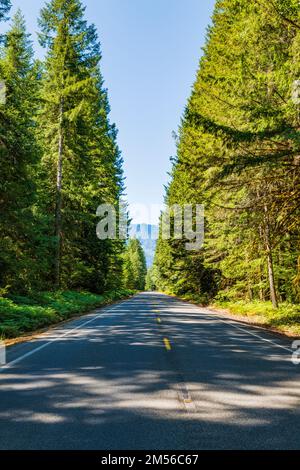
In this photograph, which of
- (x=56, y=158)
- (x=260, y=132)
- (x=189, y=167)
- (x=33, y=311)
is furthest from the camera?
(x=56, y=158)

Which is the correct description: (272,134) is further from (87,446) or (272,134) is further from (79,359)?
(87,446)

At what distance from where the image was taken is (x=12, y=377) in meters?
6.87

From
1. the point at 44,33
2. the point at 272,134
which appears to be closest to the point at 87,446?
the point at 272,134

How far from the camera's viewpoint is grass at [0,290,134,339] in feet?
44.8

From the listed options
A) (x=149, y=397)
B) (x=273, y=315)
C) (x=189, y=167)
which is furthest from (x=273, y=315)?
(x=149, y=397)

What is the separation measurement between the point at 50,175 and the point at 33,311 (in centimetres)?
1353

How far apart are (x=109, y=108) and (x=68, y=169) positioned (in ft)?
56.2

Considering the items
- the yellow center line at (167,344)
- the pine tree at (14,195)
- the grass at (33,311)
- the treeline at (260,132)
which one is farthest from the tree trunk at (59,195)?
the yellow center line at (167,344)

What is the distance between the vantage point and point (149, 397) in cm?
563

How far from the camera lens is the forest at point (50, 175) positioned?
16625 mm

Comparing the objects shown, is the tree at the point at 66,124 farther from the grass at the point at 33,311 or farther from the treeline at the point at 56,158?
the grass at the point at 33,311

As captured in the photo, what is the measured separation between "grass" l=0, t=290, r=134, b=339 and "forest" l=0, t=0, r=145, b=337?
53 mm

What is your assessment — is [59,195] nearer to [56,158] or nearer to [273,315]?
[56,158]

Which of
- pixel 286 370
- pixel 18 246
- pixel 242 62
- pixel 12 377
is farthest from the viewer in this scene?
pixel 18 246
